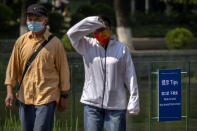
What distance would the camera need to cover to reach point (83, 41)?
5.48 metres

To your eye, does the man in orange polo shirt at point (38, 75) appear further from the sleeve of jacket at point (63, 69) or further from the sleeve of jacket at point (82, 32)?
the sleeve of jacket at point (82, 32)

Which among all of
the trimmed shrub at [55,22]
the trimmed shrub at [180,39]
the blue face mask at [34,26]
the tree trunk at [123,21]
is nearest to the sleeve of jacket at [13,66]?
the blue face mask at [34,26]

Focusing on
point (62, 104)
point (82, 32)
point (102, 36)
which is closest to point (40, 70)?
point (62, 104)

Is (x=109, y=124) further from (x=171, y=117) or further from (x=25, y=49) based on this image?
(x=171, y=117)

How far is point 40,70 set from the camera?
5.41 metres

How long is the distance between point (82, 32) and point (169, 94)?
2.40 meters

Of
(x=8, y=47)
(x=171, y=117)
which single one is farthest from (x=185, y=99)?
(x=8, y=47)

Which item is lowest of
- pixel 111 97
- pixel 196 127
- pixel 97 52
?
pixel 196 127

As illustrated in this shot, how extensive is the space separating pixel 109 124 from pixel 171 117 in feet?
7.83

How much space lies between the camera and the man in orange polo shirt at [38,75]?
17.8ft

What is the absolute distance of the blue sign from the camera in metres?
7.43

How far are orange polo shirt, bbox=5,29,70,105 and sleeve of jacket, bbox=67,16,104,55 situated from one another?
0.54ft

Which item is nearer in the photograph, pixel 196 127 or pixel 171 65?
pixel 171 65

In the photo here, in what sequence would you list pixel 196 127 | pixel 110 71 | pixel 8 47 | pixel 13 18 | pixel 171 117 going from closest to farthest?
pixel 110 71, pixel 171 117, pixel 196 127, pixel 8 47, pixel 13 18
